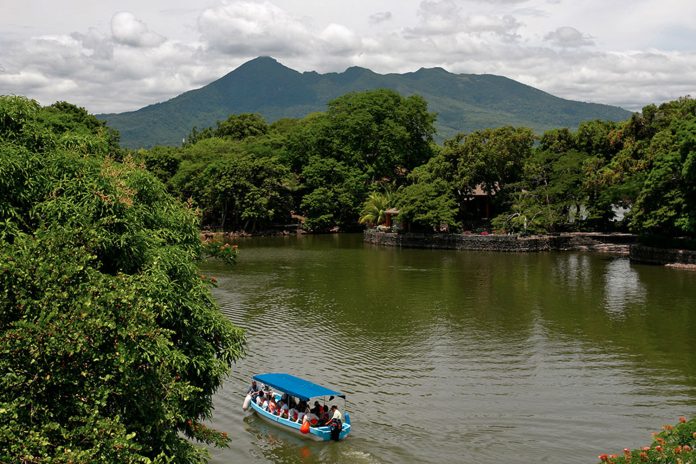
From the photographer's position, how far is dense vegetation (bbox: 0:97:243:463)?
29.4 feet

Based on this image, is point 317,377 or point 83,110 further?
point 83,110

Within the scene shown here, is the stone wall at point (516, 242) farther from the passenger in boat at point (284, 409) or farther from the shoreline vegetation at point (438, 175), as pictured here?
the passenger in boat at point (284, 409)

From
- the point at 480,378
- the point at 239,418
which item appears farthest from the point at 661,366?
the point at 239,418

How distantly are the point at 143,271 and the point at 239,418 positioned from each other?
9094 millimetres

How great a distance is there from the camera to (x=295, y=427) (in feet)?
58.3

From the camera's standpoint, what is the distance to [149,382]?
9883mm

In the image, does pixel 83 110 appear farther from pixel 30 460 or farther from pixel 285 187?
pixel 30 460

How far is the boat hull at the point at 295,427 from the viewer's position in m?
17.1

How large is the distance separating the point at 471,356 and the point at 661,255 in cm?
2541

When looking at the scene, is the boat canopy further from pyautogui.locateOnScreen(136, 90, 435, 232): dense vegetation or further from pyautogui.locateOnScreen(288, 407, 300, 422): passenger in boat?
pyautogui.locateOnScreen(136, 90, 435, 232): dense vegetation

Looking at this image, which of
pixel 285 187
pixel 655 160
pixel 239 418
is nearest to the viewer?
pixel 239 418

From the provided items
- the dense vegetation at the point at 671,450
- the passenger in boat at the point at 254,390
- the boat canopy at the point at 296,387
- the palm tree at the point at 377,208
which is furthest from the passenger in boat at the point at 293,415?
the palm tree at the point at 377,208

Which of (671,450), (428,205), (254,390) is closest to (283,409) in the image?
(254,390)

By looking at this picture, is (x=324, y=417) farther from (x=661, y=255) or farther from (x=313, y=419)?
(x=661, y=255)
